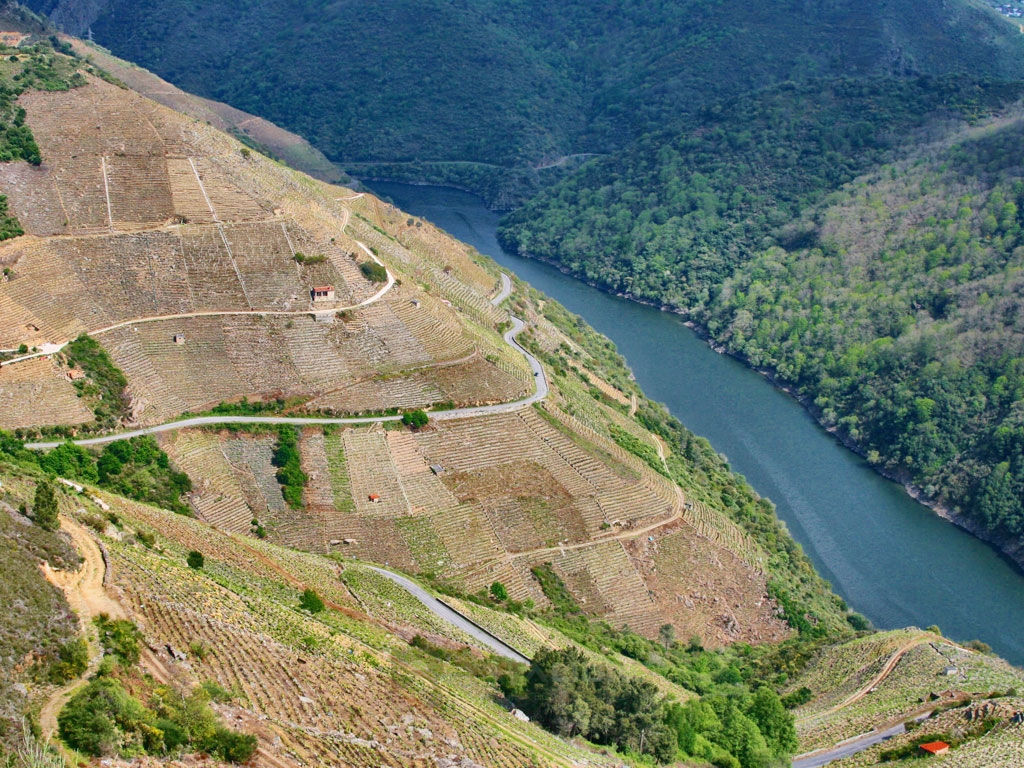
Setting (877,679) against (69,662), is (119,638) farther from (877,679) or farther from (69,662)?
(877,679)

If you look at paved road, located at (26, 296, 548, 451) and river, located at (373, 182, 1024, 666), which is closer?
paved road, located at (26, 296, 548, 451)

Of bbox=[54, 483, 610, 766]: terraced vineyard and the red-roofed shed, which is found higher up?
the red-roofed shed

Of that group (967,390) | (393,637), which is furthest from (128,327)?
(967,390)

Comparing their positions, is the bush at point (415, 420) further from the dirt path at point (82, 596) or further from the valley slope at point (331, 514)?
the dirt path at point (82, 596)

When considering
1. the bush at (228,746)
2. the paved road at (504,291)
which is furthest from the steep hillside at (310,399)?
the bush at (228,746)

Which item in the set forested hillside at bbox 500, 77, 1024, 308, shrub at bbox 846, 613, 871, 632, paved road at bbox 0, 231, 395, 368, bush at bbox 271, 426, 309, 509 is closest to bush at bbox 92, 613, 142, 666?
bush at bbox 271, 426, 309, 509

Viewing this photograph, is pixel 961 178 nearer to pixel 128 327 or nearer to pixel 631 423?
pixel 631 423

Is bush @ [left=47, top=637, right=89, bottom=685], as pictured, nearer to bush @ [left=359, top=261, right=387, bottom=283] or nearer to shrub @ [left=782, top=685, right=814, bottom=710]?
shrub @ [left=782, top=685, right=814, bottom=710]
